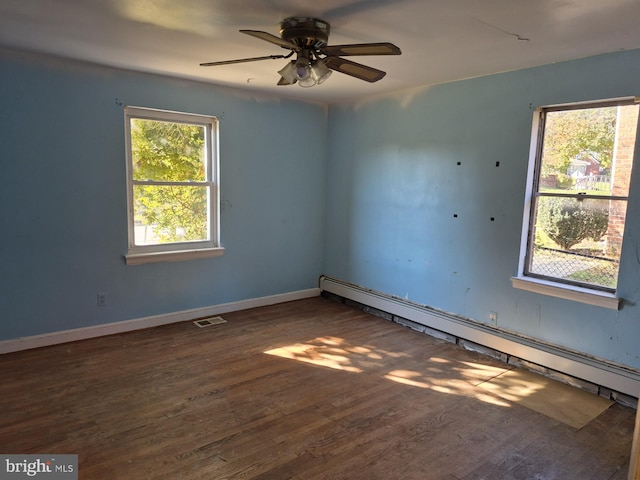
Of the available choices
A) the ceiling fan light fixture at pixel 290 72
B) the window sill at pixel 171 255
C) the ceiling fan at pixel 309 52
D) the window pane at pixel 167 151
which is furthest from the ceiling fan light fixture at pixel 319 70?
the window sill at pixel 171 255

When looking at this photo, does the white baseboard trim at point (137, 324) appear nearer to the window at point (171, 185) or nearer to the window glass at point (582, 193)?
the window at point (171, 185)

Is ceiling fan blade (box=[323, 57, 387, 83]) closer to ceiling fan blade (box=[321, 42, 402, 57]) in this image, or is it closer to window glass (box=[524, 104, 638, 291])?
ceiling fan blade (box=[321, 42, 402, 57])

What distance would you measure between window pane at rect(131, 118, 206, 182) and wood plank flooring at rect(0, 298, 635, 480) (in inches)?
60.4

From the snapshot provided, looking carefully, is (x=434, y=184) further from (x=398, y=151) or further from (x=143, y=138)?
(x=143, y=138)

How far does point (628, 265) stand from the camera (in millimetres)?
2822

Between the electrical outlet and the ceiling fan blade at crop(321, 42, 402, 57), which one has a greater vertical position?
the ceiling fan blade at crop(321, 42, 402, 57)

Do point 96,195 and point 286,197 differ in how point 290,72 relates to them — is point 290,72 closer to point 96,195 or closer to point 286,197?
point 96,195

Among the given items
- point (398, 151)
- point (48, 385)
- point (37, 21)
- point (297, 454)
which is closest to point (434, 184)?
point (398, 151)

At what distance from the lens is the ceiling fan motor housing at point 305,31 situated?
233cm

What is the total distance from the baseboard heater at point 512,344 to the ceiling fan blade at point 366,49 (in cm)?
251

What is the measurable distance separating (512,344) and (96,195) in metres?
3.73

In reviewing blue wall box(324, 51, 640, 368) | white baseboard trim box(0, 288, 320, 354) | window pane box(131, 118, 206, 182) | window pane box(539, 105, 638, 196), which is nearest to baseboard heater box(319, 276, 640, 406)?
blue wall box(324, 51, 640, 368)

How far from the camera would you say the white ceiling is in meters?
2.16

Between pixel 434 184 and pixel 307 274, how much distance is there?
1992 millimetres
